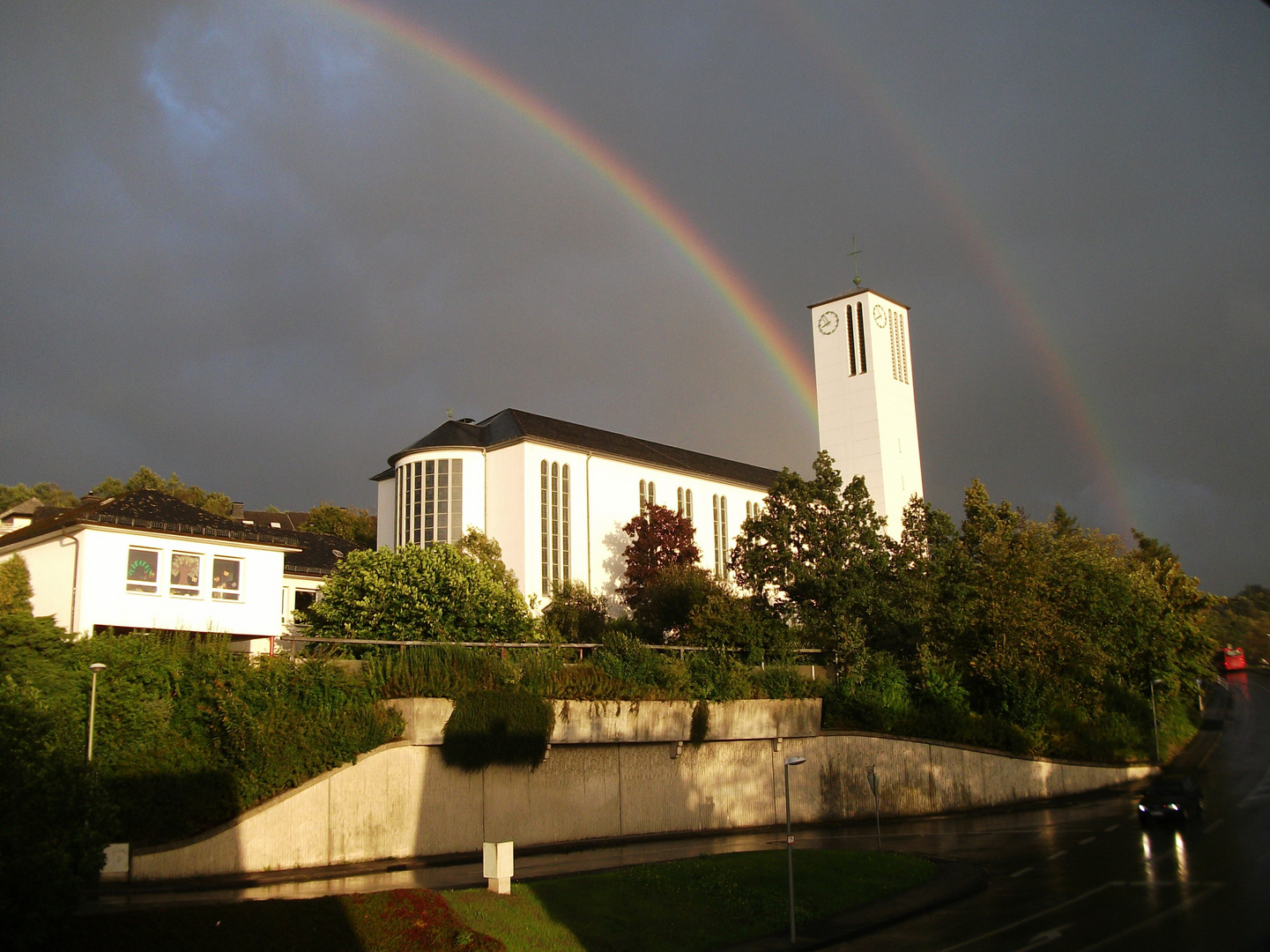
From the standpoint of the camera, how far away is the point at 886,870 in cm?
2650

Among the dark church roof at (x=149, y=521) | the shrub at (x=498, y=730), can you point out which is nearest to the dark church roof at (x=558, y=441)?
the dark church roof at (x=149, y=521)

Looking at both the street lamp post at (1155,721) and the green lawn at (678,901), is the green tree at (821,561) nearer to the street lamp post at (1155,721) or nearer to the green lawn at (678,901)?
the green lawn at (678,901)

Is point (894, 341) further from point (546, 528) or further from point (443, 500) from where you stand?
point (443, 500)

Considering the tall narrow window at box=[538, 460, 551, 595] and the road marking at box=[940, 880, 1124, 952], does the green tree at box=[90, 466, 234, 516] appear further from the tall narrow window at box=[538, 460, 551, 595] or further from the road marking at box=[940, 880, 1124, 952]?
the road marking at box=[940, 880, 1124, 952]

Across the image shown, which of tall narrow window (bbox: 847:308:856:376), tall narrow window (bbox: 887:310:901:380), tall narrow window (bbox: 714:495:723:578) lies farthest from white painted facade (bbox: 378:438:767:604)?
tall narrow window (bbox: 887:310:901:380)

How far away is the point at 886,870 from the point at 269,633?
24.6m

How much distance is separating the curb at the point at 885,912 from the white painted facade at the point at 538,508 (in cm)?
3845

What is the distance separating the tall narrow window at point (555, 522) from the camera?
6631 centimetres

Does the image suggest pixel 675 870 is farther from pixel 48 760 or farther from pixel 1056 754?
pixel 1056 754

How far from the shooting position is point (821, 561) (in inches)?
1841

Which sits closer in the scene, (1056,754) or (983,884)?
(983,884)

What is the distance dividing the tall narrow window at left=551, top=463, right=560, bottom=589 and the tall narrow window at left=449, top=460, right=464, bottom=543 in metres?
5.58

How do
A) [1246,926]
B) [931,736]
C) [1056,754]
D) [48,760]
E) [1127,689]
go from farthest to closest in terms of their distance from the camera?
[1127,689] → [1056,754] → [931,736] → [1246,926] → [48,760]

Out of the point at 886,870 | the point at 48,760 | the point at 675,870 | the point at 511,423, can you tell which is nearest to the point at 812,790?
the point at 886,870
